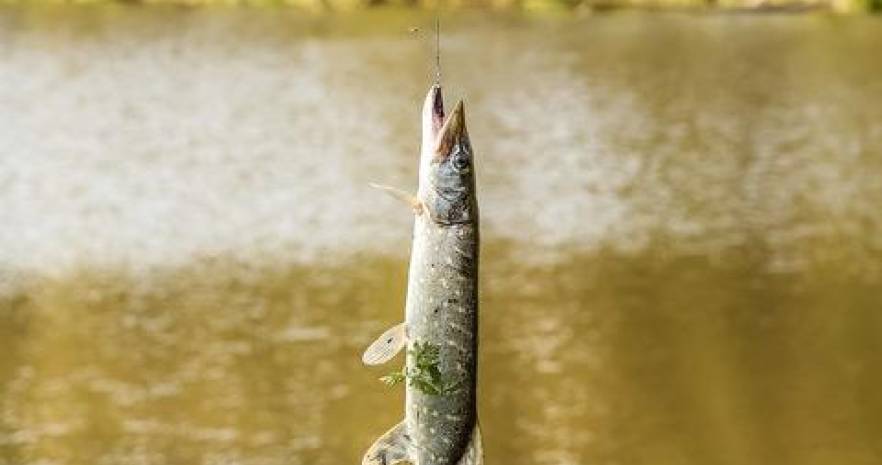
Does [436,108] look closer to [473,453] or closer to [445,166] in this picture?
[445,166]

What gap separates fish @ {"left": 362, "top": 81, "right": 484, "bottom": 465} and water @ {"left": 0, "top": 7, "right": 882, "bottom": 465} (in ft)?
33.9

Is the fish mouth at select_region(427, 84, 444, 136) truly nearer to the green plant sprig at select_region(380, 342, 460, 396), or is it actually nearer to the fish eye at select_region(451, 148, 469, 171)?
the fish eye at select_region(451, 148, 469, 171)

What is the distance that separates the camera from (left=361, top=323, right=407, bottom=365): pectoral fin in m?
4.96

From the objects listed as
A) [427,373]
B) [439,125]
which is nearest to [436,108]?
[439,125]

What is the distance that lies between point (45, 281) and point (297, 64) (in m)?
22.1

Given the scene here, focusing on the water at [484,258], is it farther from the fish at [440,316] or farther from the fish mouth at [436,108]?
the fish mouth at [436,108]

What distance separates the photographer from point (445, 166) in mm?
4812

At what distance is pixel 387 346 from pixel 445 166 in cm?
52

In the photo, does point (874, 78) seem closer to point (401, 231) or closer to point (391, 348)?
point (401, 231)

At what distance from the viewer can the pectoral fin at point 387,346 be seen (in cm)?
496

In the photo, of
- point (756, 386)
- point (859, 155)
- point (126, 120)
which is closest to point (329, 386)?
point (756, 386)

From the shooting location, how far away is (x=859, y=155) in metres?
29.7

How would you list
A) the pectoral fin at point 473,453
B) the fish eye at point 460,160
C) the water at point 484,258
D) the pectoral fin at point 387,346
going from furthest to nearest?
1. the water at point 484,258
2. the pectoral fin at point 473,453
3. the pectoral fin at point 387,346
4. the fish eye at point 460,160

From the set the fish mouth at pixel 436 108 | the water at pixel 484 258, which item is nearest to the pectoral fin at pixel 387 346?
the fish mouth at pixel 436 108
